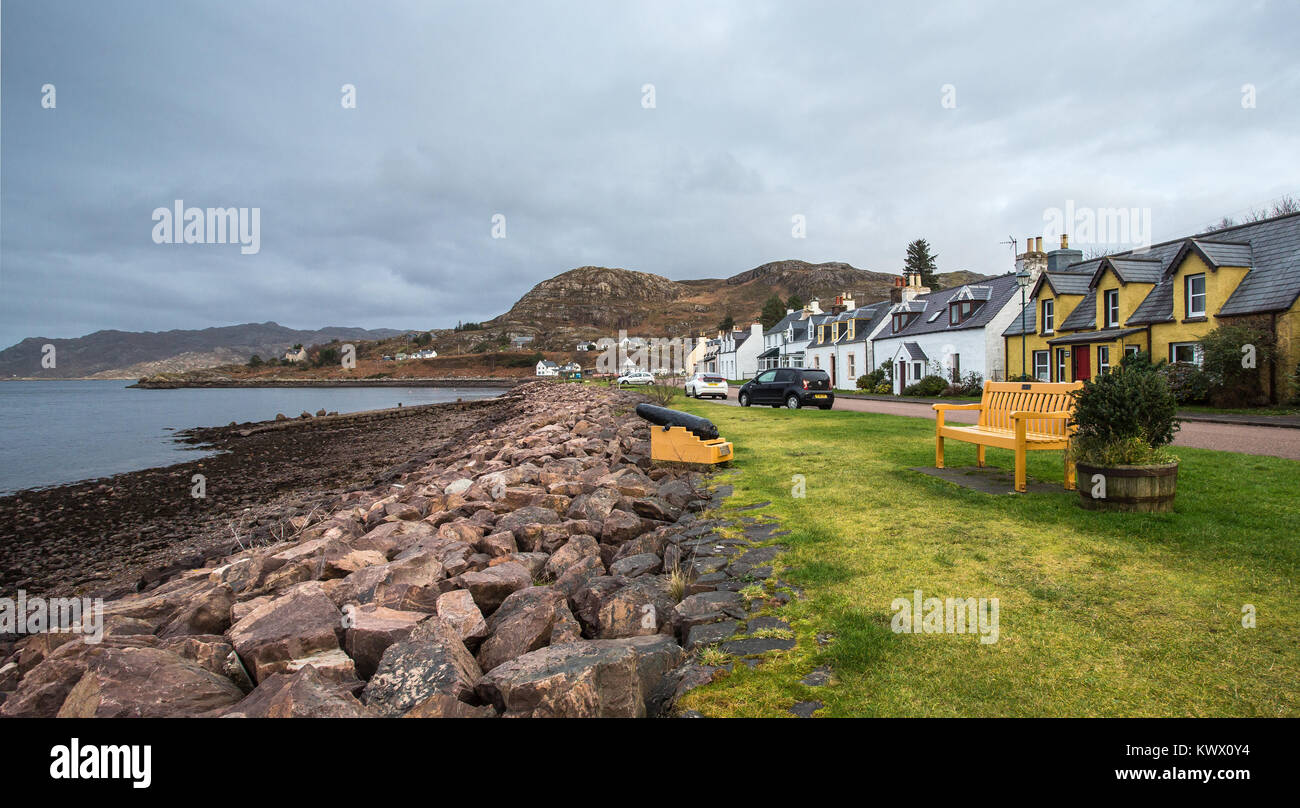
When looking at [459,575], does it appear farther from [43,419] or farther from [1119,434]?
[43,419]

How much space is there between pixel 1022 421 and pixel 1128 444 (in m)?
1.15

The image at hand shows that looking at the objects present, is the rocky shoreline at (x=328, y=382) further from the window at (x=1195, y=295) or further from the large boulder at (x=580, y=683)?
the large boulder at (x=580, y=683)

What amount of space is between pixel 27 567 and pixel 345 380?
13867cm

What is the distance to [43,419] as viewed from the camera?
1961 inches

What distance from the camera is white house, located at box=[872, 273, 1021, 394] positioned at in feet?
111

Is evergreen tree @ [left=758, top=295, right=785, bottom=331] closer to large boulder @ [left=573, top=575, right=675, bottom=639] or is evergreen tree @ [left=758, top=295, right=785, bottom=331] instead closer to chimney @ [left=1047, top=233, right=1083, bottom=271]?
chimney @ [left=1047, top=233, right=1083, bottom=271]

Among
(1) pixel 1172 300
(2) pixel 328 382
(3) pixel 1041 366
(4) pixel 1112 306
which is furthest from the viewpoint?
(2) pixel 328 382

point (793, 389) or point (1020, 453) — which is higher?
point (793, 389)

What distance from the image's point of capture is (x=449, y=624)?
14.3ft

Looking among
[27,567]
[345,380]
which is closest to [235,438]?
[27,567]

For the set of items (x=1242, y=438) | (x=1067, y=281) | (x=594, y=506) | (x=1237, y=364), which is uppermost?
(x=1067, y=281)

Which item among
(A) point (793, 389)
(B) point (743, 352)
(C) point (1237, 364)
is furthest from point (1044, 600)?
(B) point (743, 352)

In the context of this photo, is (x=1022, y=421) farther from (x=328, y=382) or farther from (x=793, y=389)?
(x=328, y=382)

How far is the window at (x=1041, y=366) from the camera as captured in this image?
98.9 feet
